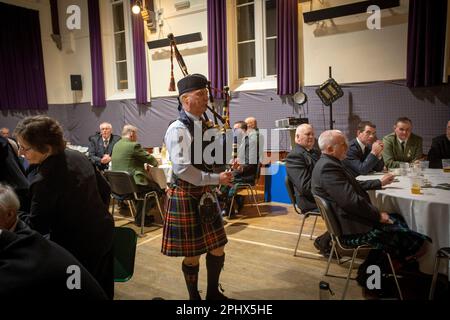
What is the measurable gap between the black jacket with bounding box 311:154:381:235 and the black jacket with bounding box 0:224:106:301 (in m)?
1.85

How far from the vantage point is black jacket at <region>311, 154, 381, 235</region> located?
7.85ft

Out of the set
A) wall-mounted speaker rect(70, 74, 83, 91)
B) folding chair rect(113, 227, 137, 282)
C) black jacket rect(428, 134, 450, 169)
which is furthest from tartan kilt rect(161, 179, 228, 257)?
wall-mounted speaker rect(70, 74, 83, 91)

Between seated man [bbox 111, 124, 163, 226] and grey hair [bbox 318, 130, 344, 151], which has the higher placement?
grey hair [bbox 318, 130, 344, 151]

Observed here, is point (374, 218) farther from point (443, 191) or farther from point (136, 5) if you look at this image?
point (136, 5)

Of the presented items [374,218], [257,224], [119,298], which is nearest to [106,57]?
[257,224]

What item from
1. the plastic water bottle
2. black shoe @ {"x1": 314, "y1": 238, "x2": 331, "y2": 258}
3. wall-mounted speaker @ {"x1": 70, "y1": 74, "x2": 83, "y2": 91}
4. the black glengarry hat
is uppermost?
wall-mounted speaker @ {"x1": 70, "y1": 74, "x2": 83, "y2": 91}

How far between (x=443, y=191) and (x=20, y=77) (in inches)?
321

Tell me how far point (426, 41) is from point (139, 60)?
519 centimetres

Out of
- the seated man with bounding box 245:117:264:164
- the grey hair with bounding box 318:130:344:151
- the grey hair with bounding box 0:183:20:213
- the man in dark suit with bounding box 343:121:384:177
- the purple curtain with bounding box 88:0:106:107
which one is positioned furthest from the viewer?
the purple curtain with bounding box 88:0:106:107

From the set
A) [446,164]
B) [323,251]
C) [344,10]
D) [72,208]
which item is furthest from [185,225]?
[344,10]

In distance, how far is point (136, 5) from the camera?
673 centimetres

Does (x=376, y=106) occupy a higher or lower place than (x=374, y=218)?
higher

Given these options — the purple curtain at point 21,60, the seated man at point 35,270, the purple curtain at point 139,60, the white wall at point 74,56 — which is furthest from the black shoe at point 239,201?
the purple curtain at point 21,60

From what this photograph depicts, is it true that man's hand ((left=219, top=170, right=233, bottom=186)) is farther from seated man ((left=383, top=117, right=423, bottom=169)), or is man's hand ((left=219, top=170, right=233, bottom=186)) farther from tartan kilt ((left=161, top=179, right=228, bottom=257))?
seated man ((left=383, top=117, right=423, bottom=169))
